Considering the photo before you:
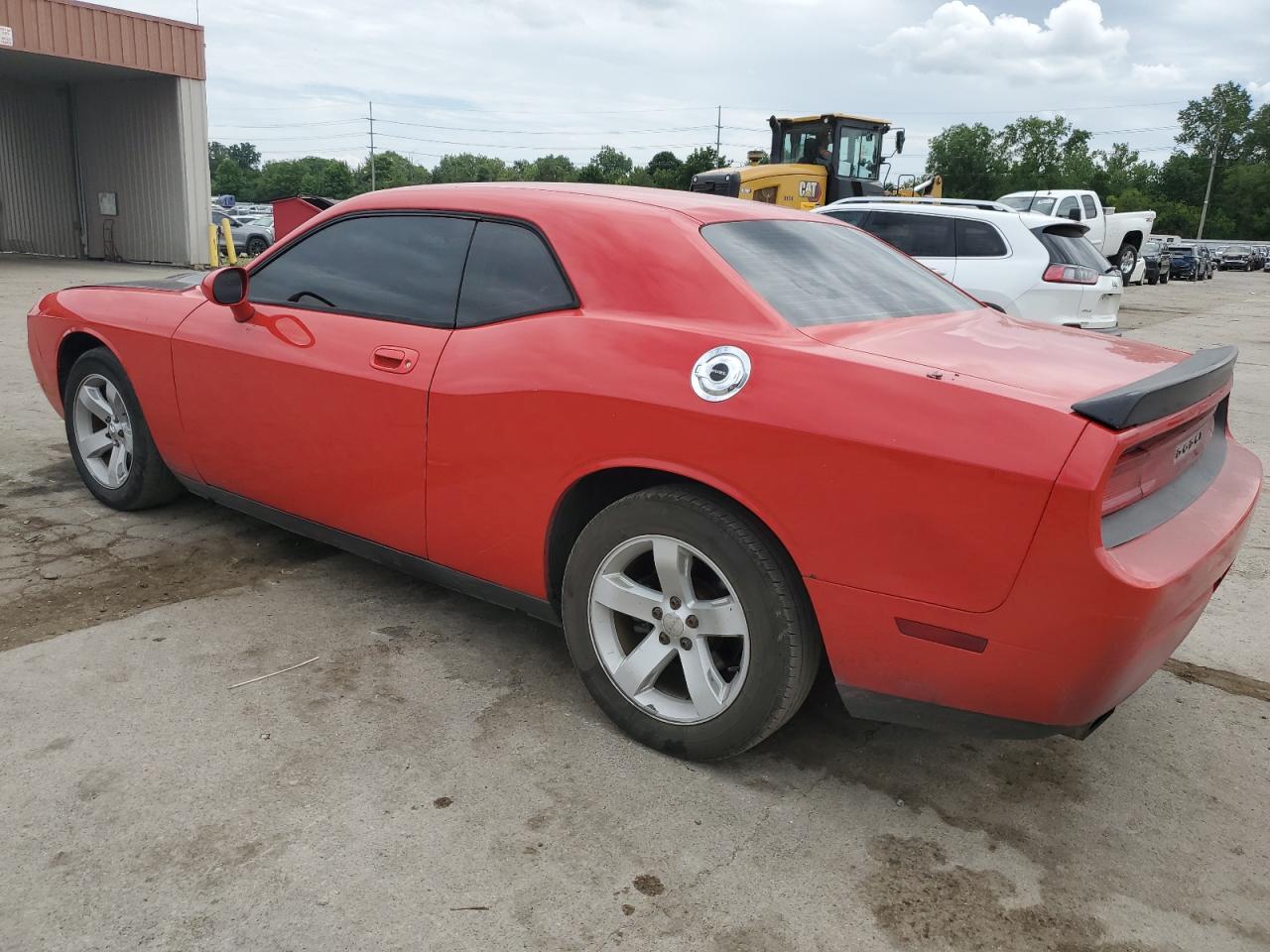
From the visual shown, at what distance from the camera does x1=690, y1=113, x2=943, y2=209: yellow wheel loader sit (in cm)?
1656

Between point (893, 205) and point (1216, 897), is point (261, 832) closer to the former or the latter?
point (1216, 897)

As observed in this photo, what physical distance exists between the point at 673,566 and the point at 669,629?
0.61 feet

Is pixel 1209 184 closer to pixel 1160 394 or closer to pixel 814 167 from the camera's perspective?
pixel 814 167

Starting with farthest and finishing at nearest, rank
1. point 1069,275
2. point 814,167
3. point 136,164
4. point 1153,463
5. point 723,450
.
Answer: point 136,164 < point 814,167 < point 1069,275 < point 723,450 < point 1153,463

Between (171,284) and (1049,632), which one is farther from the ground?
(171,284)

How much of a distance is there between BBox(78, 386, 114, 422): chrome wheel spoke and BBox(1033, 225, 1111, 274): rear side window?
25.6 ft

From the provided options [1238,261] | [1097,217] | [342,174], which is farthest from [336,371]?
[342,174]

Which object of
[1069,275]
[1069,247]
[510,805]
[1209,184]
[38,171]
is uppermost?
[1209,184]

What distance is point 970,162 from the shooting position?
302 feet

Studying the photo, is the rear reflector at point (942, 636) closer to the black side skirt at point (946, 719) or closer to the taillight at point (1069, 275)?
the black side skirt at point (946, 719)

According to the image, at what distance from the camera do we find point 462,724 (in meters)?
2.86

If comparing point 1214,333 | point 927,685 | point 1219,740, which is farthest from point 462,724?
point 1214,333

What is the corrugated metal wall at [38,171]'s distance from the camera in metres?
22.7

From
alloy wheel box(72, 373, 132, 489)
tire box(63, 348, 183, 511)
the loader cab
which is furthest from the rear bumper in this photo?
the loader cab
